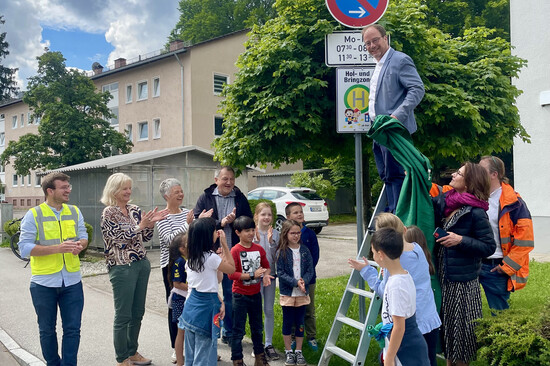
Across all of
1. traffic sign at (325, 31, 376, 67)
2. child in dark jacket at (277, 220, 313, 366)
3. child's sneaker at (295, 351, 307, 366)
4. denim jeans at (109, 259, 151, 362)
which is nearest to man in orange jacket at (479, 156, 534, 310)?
traffic sign at (325, 31, 376, 67)

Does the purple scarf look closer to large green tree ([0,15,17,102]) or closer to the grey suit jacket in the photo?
the grey suit jacket

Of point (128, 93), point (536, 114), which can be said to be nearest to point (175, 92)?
point (128, 93)

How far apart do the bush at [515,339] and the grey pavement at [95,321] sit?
2.19 meters

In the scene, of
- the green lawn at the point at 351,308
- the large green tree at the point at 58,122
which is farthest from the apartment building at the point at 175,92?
the green lawn at the point at 351,308

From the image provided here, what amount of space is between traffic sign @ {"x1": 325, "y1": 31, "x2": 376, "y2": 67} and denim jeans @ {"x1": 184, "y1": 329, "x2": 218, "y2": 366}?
2.89m

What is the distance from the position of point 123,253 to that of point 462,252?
3240mm

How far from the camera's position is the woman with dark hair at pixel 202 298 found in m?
4.35

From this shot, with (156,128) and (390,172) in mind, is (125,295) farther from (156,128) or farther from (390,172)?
(156,128)

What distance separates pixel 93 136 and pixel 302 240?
83.4 feet

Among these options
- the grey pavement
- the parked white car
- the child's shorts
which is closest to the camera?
the child's shorts

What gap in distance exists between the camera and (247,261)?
5461mm

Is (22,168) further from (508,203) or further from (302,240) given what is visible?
(508,203)

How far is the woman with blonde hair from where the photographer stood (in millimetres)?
5285

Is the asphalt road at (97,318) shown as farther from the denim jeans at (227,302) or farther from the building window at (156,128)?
the building window at (156,128)
